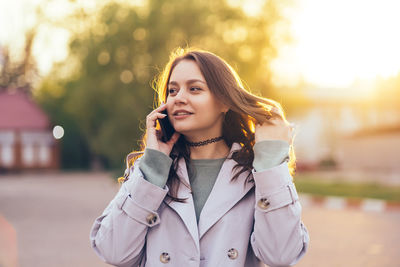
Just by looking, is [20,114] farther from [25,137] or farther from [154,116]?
[154,116]

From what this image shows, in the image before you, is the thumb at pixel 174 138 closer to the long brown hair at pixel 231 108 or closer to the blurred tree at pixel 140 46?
the long brown hair at pixel 231 108

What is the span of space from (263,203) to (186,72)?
0.64m

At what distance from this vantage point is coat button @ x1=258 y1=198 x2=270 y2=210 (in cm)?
216

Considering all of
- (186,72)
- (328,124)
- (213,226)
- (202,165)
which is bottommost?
(328,124)

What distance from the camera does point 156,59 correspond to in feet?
90.4

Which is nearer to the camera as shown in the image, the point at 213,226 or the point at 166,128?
the point at 213,226

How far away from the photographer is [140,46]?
94.9 ft

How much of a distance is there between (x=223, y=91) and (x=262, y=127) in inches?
8.9

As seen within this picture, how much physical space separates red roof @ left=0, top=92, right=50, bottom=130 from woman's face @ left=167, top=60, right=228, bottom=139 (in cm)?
3871

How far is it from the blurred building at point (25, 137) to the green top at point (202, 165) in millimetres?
38092

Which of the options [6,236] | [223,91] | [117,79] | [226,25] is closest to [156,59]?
[117,79]

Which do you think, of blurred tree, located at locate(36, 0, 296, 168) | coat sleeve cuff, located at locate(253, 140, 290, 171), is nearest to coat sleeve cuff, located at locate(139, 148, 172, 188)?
coat sleeve cuff, located at locate(253, 140, 290, 171)

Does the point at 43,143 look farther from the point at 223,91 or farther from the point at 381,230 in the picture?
the point at 223,91

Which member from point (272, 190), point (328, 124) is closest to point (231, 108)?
point (272, 190)
